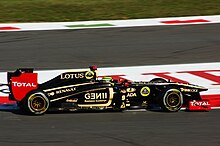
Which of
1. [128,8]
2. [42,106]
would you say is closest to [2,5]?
[128,8]

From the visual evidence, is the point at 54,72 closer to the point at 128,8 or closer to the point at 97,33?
the point at 97,33

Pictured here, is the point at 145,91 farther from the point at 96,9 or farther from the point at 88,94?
the point at 96,9

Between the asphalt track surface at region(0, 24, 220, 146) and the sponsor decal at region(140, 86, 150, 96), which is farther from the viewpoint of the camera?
the sponsor decal at region(140, 86, 150, 96)

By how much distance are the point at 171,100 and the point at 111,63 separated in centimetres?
526

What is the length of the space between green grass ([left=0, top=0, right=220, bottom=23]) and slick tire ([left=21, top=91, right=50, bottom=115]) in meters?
11.3

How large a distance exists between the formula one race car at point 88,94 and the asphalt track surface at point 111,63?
21 cm

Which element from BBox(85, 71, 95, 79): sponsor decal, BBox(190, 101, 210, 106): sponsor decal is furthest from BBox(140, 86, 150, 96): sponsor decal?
BBox(85, 71, 95, 79): sponsor decal

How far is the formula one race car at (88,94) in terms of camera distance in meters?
11.3

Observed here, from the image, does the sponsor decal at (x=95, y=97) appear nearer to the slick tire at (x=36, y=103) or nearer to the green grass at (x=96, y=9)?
the slick tire at (x=36, y=103)

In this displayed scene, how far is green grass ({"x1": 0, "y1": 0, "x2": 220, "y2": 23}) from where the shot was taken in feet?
74.8

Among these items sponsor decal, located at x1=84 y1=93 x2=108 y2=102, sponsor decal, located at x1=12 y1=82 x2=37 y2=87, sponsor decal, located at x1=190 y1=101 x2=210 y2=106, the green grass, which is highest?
the green grass

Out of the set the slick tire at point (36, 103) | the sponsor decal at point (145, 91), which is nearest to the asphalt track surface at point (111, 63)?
the slick tire at point (36, 103)

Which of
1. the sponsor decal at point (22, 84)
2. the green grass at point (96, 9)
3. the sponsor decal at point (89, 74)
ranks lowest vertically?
the sponsor decal at point (22, 84)

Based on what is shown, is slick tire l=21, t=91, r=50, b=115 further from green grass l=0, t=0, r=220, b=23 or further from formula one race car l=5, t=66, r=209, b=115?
green grass l=0, t=0, r=220, b=23
